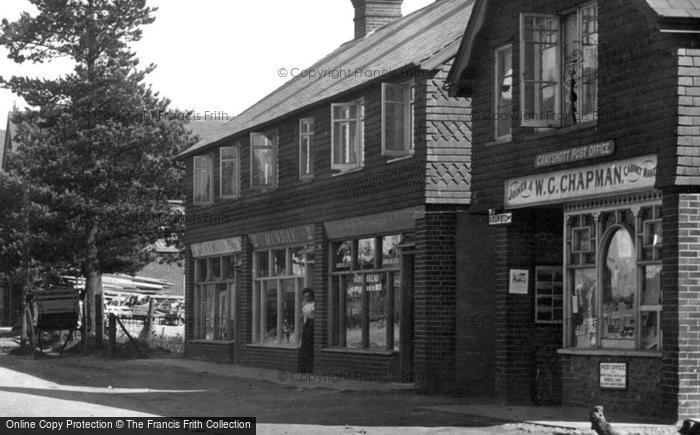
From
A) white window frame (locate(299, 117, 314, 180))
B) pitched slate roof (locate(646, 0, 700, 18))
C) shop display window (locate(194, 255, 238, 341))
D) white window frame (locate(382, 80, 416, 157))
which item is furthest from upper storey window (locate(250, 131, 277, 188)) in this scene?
pitched slate roof (locate(646, 0, 700, 18))

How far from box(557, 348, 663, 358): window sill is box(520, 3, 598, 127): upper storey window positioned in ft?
10.7

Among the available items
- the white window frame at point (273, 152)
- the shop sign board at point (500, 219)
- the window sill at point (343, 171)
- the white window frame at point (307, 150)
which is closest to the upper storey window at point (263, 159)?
the white window frame at point (273, 152)

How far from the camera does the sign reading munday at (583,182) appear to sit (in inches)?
691

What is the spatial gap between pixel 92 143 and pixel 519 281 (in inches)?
1116

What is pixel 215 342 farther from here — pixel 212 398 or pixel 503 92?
pixel 503 92

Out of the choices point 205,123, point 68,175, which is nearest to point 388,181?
point 68,175

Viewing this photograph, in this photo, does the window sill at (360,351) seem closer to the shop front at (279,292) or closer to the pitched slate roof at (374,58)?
the shop front at (279,292)

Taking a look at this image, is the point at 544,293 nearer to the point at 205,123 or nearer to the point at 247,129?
the point at 247,129

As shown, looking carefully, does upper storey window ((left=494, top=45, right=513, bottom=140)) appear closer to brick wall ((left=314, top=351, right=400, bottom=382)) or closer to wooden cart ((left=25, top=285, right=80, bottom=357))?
brick wall ((left=314, top=351, right=400, bottom=382))

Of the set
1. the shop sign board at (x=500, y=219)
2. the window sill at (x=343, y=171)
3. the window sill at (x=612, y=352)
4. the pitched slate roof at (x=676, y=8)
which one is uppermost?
the pitched slate roof at (x=676, y=8)

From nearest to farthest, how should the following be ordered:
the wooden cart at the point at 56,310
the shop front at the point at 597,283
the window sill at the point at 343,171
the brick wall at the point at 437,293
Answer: the shop front at the point at 597,283 → the brick wall at the point at 437,293 → the window sill at the point at 343,171 → the wooden cart at the point at 56,310

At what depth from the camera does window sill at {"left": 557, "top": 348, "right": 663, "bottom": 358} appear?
17.7m

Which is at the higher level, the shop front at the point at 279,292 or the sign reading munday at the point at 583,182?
the sign reading munday at the point at 583,182

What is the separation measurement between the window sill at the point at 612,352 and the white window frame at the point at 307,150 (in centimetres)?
1081
